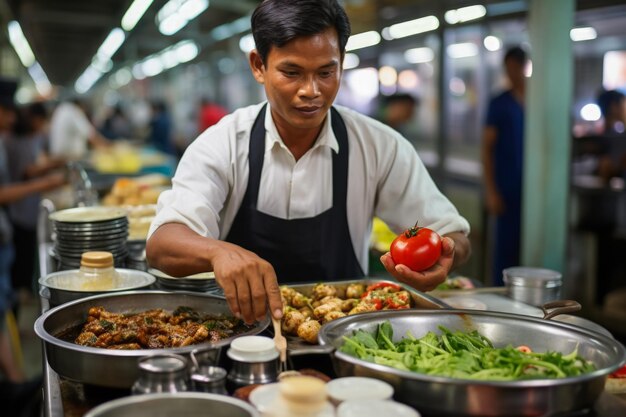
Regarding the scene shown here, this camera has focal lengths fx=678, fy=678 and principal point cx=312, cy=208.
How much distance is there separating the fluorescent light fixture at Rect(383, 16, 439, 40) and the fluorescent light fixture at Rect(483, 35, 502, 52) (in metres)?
0.63

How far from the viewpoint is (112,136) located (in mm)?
18953

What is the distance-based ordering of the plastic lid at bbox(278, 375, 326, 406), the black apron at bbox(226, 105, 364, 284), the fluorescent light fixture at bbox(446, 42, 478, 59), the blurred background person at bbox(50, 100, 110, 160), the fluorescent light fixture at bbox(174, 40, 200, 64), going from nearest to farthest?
the plastic lid at bbox(278, 375, 326, 406)
the black apron at bbox(226, 105, 364, 284)
the fluorescent light fixture at bbox(446, 42, 478, 59)
the blurred background person at bbox(50, 100, 110, 160)
the fluorescent light fixture at bbox(174, 40, 200, 64)

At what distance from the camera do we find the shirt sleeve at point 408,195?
2.52m

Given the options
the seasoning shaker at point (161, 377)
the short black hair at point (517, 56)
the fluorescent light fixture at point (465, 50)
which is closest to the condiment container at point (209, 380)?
the seasoning shaker at point (161, 377)

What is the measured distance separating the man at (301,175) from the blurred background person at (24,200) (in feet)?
16.8

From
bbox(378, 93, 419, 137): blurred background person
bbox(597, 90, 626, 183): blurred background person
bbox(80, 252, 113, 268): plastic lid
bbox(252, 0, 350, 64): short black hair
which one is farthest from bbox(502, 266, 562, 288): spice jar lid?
bbox(378, 93, 419, 137): blurred background person

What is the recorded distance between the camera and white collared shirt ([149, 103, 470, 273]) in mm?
2447

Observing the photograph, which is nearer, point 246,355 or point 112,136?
point 246,355

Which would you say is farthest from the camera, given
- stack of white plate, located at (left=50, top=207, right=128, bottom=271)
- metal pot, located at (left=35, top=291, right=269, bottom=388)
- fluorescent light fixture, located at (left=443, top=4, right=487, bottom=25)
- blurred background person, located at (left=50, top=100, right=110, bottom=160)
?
blurred background person, located at (left=50, top=100, right=110, bottom=160)

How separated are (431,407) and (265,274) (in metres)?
0.57

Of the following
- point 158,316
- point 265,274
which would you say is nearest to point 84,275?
point 158,316

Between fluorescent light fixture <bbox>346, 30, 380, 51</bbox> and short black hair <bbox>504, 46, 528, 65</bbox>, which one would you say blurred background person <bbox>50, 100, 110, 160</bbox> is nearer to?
fluorescent light fixture <bbox>346, 30, 380, 51</bbox>

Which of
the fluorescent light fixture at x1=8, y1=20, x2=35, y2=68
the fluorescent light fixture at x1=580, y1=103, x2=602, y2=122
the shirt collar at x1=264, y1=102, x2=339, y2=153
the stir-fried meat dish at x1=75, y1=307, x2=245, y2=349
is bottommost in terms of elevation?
the stir-fried meat dish at x1=75, y1=307, x2=245, y2=349

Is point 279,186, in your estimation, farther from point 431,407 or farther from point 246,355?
point 431,407
